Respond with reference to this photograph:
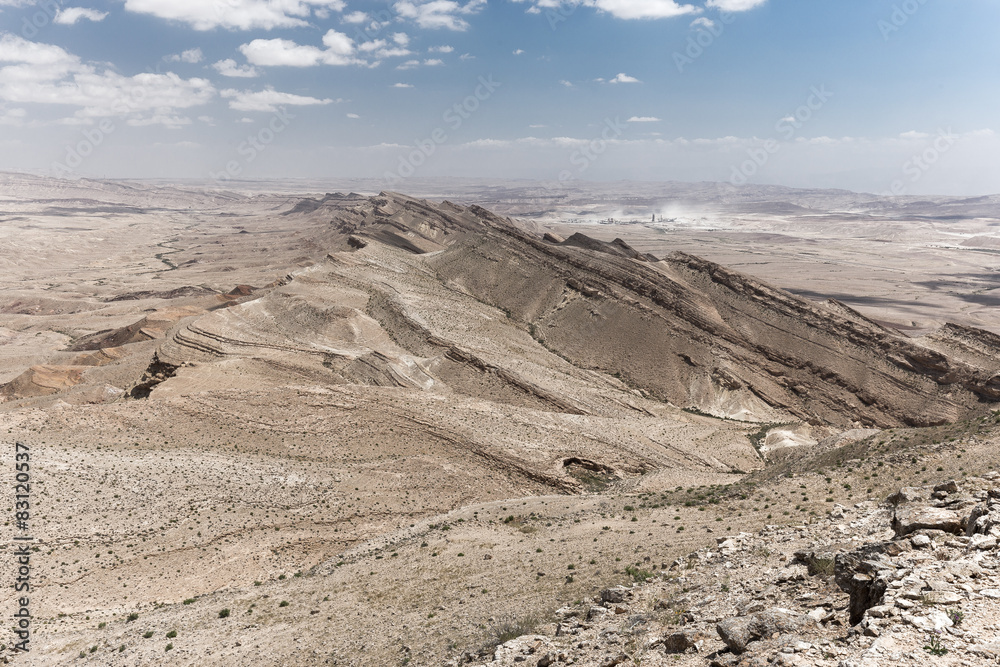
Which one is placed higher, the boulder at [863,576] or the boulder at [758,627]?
the boulder at [863,576]

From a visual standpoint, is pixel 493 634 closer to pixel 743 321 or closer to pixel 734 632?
pixel 734 632

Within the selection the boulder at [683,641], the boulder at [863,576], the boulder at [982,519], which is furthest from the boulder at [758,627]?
the boulder at [982,519]

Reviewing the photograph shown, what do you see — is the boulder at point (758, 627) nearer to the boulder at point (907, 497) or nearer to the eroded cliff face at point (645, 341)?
the boulder at point (907, 497)

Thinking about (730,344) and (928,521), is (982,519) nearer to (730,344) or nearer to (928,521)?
(928,521)

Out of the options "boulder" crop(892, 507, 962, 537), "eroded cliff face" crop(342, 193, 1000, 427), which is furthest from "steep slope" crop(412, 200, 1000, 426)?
"boulder" crop(892, 507, 962, 537)

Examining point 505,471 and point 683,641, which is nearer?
point 683,641

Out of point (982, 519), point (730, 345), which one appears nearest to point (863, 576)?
point (982, 519)
